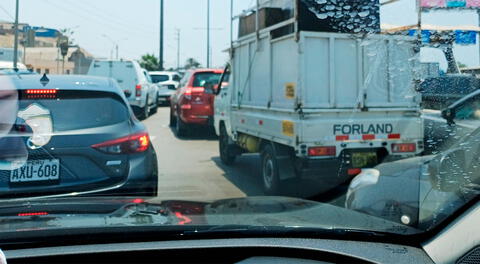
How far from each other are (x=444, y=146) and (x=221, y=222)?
115cm

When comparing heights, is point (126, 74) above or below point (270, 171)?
above

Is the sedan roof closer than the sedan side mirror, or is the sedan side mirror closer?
the sedan side mirror

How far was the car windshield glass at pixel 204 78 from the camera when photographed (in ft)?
42.8

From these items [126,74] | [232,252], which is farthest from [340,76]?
[126,74]

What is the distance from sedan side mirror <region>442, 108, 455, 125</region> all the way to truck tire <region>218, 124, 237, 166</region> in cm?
675

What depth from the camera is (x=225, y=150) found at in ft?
31.6

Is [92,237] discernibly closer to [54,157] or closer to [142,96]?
[54,157]

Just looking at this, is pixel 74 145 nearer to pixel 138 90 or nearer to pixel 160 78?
pixel 138 90

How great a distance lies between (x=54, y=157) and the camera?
4223 mm

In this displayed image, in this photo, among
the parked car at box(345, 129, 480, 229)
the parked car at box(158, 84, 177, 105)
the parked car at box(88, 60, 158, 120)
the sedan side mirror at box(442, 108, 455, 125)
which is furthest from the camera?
the parked car at box(158, 84, 177, 105)

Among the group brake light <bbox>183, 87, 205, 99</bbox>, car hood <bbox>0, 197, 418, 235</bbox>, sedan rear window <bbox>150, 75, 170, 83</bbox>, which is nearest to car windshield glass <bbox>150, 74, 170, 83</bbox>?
sedan rear window <bbox>150, 75, 170, 83</bbox>

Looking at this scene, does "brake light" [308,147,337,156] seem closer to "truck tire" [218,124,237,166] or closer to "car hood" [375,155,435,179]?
"car hood" [375,155,435,179]

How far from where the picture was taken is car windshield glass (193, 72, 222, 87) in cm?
1305

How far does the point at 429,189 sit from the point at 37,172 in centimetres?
293
